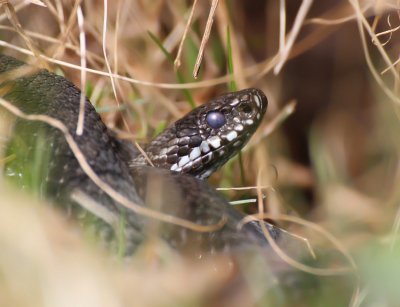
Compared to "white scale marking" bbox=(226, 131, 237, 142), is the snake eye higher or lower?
higher

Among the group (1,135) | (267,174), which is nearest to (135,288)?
(1,135)

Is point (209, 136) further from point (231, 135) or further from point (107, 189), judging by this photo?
point (107, 189)

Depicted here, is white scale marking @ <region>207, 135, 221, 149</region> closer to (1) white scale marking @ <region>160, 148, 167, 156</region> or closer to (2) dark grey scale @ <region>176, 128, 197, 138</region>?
(2) dark grey scale @ <region>176, 128, 197, 138</region>

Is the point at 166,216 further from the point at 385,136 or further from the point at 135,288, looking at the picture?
the point at 385,136

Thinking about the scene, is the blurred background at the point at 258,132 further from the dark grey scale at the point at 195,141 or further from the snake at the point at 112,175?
the dark grey scale at the point at 195,141

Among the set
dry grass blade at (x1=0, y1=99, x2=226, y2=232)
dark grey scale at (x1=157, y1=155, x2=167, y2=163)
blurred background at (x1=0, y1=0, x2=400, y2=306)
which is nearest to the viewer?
blurred background at (x1=0, y1=0, x2=400, y2=306)

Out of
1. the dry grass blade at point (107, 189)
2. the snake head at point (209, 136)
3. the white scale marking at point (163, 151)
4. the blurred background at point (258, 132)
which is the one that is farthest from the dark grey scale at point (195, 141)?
the dry grass blade at point (107, 189)

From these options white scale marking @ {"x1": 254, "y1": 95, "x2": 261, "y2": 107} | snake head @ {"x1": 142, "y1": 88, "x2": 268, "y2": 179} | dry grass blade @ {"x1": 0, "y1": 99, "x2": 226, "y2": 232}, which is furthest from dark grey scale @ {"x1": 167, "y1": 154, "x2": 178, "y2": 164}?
dry grass blade @ {"x1": 0, "y1": 99, "x2": 226, "y2": 232}

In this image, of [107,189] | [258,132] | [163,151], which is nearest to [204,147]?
[163,151]
